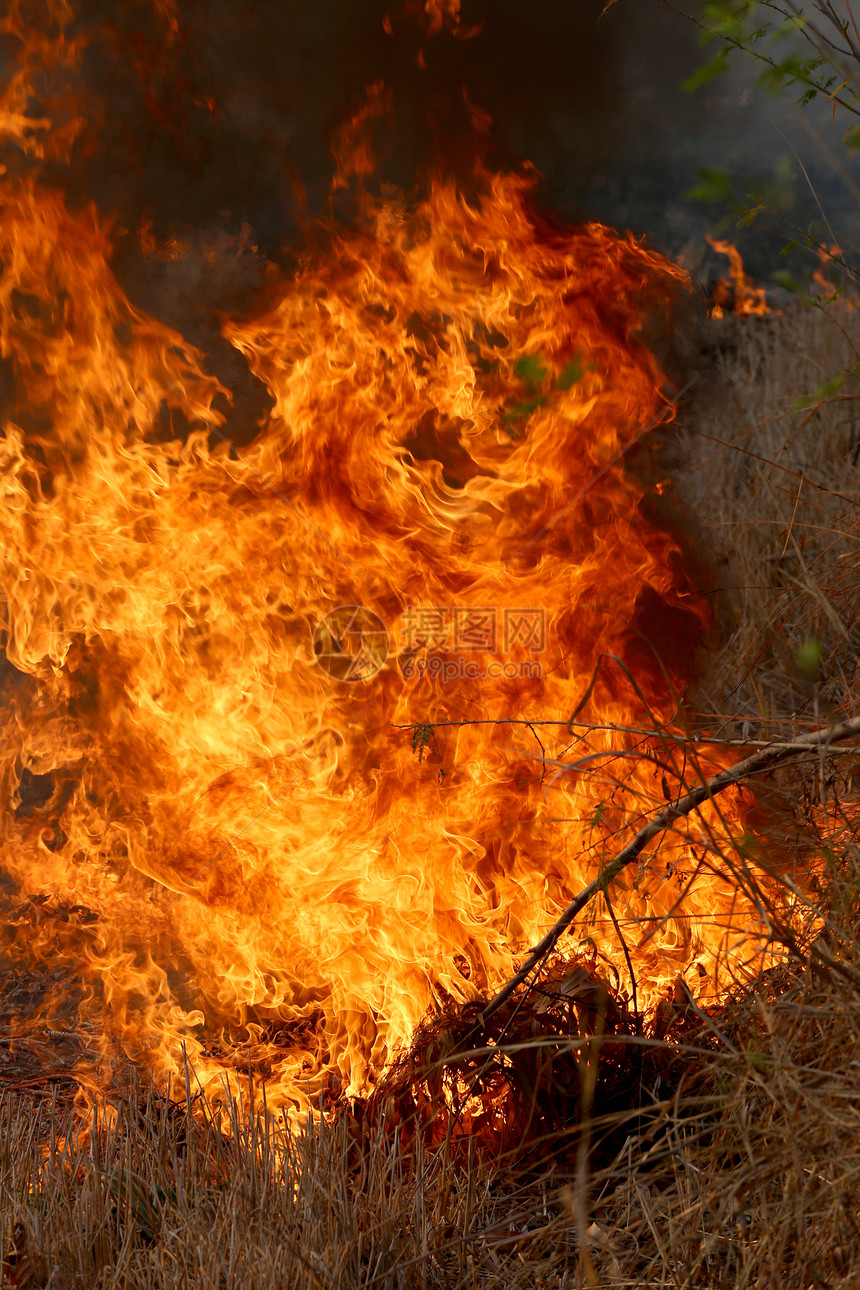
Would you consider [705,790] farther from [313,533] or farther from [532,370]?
[532,370]

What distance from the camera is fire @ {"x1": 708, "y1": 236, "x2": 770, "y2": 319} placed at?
1095cm

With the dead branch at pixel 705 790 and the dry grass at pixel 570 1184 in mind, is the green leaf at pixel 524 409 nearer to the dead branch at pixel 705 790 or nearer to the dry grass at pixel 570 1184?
the dry grass at pixel 570 1184

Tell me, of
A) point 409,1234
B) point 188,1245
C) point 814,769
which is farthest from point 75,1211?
point 814,769

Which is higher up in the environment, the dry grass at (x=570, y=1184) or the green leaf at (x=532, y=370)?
the green leaf at (x=532, y=370)

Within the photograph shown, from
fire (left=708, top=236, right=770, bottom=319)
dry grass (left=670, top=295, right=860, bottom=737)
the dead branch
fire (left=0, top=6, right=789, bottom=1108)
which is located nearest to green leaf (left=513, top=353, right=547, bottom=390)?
fire (left=0, top=6, right=789, bottom=1108)

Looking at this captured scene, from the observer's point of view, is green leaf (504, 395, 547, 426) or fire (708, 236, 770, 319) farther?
fire (708, 236, 770, 319)

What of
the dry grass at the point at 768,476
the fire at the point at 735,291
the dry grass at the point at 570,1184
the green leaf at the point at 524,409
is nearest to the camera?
the dry grass at the point at 570,1184

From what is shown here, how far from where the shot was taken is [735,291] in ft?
37.4

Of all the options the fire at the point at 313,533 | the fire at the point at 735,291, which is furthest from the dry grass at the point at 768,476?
the fire at the point at 735,291

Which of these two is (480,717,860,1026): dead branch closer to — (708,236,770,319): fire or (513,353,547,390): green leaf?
(513,353,547,390): green leaf

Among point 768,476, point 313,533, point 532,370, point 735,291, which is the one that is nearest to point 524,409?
point 532,370

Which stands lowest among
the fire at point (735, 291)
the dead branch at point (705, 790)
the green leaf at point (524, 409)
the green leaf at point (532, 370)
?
the dead branch at point (705, 790)

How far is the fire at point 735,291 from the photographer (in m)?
11.0

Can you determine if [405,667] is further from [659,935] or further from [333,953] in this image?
[659,935]
